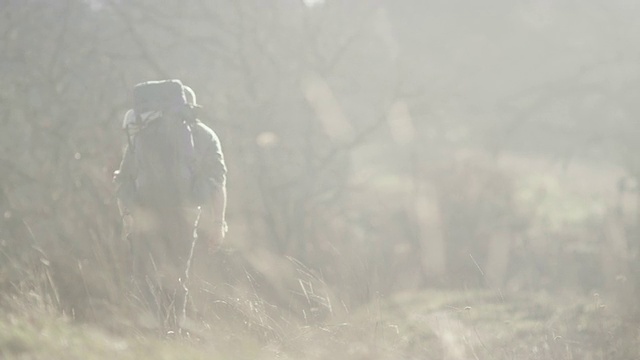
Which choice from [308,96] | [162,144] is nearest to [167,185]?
[162,144]

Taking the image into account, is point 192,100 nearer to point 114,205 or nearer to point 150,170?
point 150,170

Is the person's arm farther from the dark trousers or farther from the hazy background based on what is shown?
the hazy background

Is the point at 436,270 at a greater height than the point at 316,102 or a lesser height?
lesser

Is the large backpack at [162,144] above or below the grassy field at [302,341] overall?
above

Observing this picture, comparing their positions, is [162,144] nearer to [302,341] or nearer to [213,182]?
[213,182]

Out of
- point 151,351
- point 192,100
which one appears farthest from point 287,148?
point 151,351

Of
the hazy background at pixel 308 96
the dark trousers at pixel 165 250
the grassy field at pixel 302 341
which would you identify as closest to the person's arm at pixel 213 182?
the dark trousers at pixel 165 250

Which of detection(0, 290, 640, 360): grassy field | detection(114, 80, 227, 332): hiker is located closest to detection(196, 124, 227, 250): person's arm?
detection(114, 80, 227, 332): hiker

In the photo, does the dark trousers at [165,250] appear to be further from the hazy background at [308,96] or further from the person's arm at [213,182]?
the hazy background at [308,96]

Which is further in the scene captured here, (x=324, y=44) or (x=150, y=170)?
(x=324, y=44)

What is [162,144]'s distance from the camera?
20.6ft

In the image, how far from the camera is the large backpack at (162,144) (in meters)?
6.25

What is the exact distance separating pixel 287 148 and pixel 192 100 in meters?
8.52

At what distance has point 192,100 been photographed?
6.60 meters
